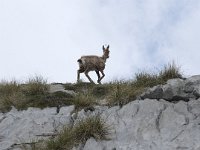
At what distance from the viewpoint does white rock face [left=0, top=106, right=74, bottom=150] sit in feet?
44.3

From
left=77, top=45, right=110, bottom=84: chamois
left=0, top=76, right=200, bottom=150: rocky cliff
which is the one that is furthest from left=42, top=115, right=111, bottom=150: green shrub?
left=77, top=45, right=110, bottom=84: chamois

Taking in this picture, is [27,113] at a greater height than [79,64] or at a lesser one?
lesser

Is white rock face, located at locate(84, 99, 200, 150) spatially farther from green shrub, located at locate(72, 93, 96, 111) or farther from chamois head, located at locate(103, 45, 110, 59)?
chamois head, located at locate(103, 45, 110, 59)

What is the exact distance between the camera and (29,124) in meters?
14.2

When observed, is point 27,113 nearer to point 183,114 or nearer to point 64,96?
point 64,96

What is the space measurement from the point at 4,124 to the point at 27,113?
75 cm

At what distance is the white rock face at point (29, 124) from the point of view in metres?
13.5

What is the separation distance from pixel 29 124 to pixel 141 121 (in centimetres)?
300

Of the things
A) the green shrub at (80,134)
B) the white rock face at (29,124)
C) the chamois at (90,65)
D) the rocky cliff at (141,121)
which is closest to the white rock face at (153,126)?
the rocky cliff at (141,121)

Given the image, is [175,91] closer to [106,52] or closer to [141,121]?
[141,121]

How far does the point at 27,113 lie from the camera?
14812 millimetres

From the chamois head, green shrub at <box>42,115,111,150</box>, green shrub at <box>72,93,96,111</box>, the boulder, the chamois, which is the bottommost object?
green shrub at <box>42,115,111,150</box>

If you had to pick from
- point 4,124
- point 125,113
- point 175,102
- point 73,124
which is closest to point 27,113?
point 4,124

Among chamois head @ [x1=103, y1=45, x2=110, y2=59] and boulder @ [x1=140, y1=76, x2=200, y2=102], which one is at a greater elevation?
chamois head @ [x1=103, y1=45, x2=110, y2=59]
